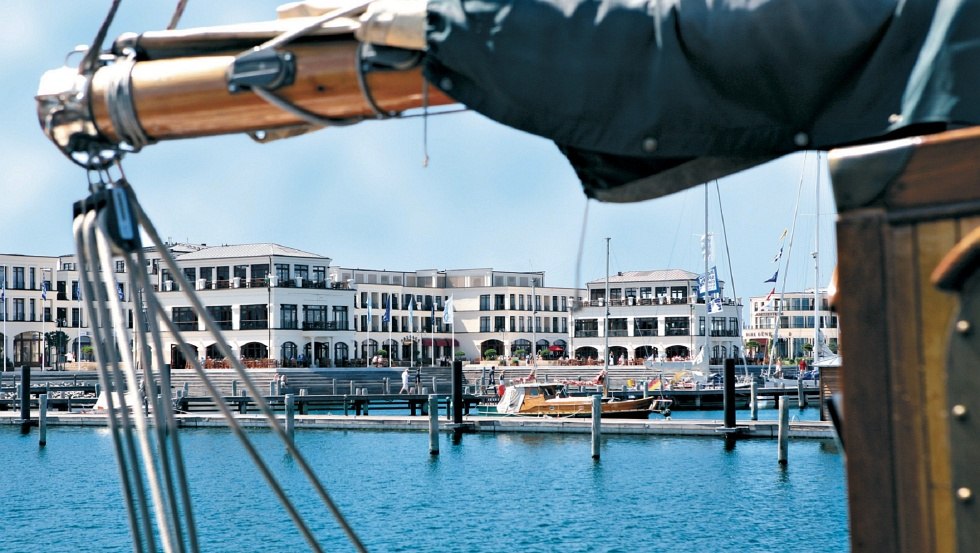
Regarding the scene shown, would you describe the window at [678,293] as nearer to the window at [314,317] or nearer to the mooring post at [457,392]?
the window at [314,317]

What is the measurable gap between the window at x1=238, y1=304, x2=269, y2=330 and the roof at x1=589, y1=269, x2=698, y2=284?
32.6 meters

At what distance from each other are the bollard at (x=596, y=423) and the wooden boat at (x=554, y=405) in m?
9.82

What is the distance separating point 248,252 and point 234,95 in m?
79.6

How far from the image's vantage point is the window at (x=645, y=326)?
93950 mm

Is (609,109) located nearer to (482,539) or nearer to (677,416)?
(482,539)

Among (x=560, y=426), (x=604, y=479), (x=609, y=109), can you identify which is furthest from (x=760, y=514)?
(x=609, y=109)

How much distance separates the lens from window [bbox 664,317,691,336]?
9275cm

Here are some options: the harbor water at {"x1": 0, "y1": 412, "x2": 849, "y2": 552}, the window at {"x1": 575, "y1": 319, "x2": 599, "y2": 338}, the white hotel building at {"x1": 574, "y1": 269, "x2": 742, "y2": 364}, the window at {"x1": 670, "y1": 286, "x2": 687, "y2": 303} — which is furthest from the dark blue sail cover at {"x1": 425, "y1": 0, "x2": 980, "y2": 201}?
the window at {"x1": 575, "y1": 319, "x2": 599, "y2": 338}

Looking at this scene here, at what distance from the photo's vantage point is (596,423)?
33438mm

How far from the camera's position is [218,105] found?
14.7 ft

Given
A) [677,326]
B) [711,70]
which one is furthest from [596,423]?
[677,326]

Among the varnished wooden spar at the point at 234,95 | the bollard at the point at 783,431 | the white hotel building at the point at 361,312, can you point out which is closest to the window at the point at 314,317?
the white hotel building at the point at 361,312

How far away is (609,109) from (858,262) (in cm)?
111

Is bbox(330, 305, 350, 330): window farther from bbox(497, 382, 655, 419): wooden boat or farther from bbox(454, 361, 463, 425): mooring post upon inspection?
bbox(454, 361, 463, 425): mooring post
